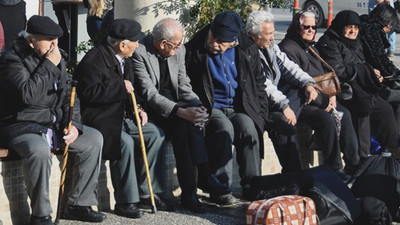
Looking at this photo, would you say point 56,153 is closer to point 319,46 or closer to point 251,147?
point 251,147

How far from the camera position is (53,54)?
24.2ft

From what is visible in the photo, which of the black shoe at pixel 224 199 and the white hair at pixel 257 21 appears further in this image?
the white hair at pixel 257 21

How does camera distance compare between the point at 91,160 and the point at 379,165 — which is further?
the point at 379,165

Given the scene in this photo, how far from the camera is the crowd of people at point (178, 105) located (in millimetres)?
7262

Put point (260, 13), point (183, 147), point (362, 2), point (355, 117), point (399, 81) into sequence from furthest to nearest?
point (362, 2) < point (399, 81) < point (355, 117) < point (260, 13) < point (183, 147)

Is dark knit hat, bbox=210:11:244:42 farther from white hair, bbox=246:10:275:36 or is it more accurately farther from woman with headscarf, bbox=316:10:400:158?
woman with headscarf, bbox=316:10:400:158

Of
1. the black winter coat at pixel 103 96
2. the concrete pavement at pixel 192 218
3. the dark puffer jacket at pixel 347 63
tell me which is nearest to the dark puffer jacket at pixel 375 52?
the dark puffer jacket at pixel 347 63

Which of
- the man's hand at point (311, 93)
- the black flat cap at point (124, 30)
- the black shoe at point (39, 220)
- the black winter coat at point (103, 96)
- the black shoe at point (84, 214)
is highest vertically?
the black flat cap at point (124, 30)

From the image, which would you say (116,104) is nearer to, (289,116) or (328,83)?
(289,116)

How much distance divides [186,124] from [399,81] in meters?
3.76

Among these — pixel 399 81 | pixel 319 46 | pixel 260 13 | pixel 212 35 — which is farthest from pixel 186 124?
pixel 399 81

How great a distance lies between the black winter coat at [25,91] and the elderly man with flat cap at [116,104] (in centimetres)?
A: 38

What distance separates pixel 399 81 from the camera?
11109 millimetres

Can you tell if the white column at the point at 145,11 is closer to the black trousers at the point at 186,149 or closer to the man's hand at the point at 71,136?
the black trousers at the point at 186,149
